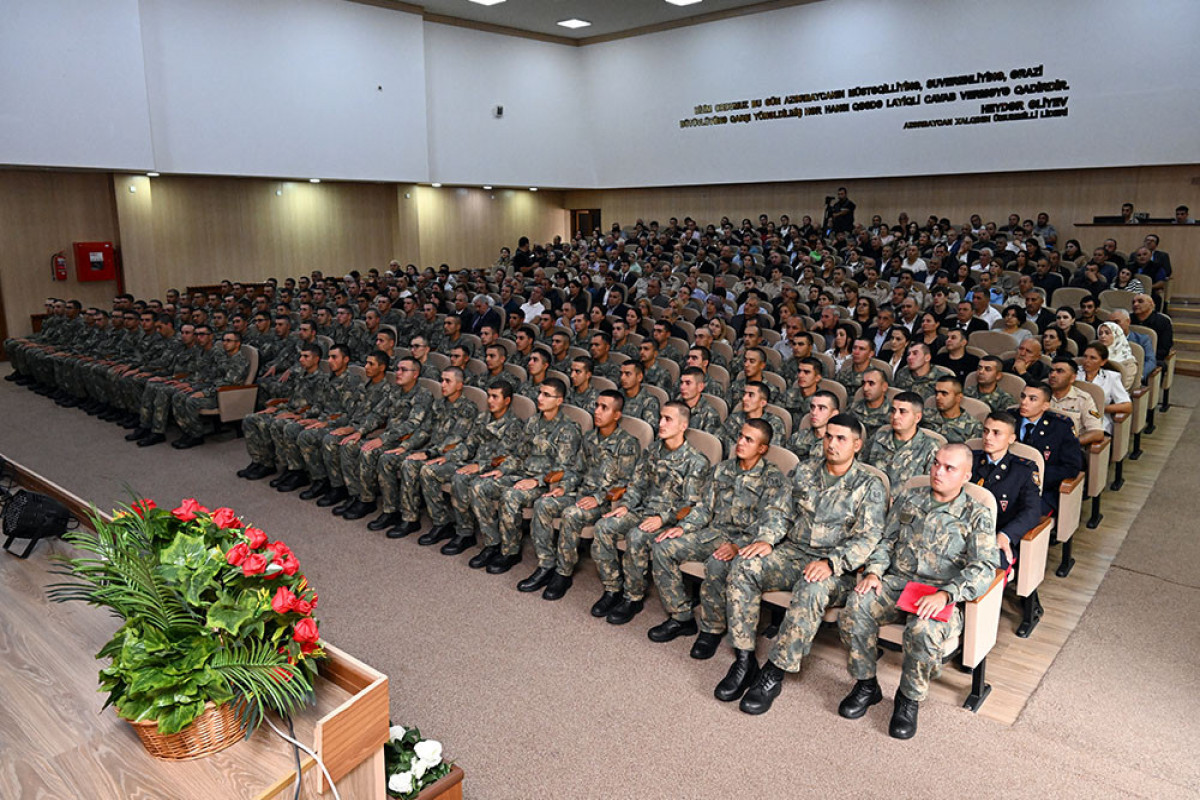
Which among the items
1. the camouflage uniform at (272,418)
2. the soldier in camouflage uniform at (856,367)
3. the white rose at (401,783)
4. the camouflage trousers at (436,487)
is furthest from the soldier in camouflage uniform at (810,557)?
the camouflage uniform at (272,418)

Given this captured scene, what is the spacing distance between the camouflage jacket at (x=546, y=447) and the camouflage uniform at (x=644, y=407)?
63cm

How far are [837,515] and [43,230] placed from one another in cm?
1436

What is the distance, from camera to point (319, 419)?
657 centimetres

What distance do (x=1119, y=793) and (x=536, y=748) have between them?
2091 mm

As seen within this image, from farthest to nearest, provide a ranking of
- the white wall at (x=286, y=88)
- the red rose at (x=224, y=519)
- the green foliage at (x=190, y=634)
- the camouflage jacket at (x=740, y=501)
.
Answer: the white wall at (x=286, y=88), the camouflage jacket at (x=740, y=501), the red rose at (x=224, y=519), the green foliage at (x=190, y=634)

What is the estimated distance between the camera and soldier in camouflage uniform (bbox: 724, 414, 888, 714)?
3490mm

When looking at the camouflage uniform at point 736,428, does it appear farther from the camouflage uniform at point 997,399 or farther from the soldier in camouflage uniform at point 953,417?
the camouflage uniform at point 997,399

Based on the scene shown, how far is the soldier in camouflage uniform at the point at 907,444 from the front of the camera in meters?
4.26

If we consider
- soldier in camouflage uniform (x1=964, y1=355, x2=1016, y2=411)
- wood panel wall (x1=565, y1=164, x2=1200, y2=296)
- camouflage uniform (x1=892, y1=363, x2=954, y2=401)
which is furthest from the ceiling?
soldier in camouflage uniform (x1=964, y1=355, x2=1016, y2=411)

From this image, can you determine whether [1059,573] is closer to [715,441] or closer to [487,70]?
[715,441]

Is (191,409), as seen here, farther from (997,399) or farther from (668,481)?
(997,399)

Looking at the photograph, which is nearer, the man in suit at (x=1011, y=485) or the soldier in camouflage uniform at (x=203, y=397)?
the man in suit at (x=1011, y=485)

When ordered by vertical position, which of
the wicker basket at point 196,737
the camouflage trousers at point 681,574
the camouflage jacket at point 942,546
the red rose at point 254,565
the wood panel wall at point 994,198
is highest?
the wood panel wall at point 994,198

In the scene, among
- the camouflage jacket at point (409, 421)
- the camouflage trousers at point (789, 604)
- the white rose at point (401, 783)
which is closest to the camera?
the white rose at point (401, 783)
